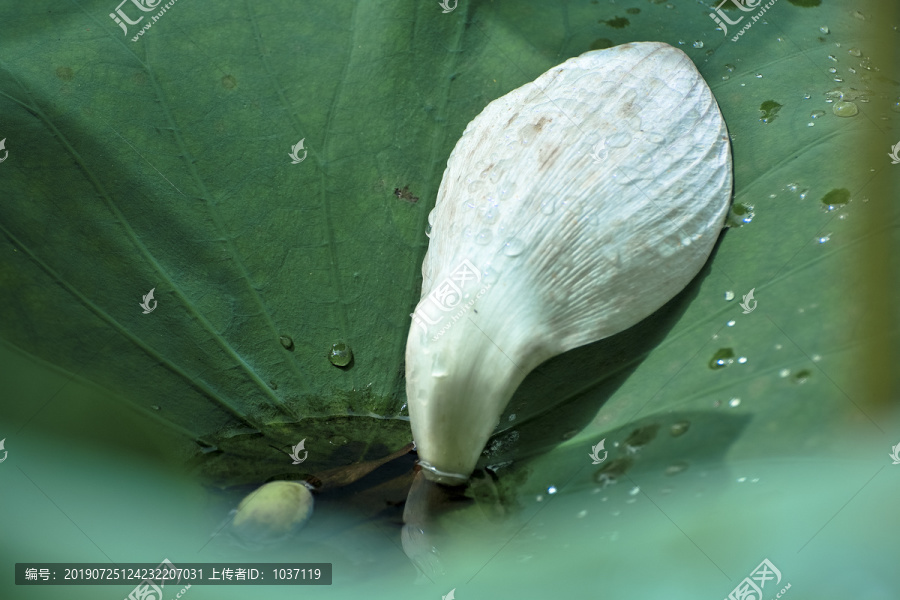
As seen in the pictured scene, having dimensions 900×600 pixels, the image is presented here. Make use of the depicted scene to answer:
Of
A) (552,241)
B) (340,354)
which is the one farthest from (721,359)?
(340,354)

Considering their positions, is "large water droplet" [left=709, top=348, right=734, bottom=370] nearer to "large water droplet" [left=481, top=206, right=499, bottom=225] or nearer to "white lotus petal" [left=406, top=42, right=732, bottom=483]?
"white lotus petal" [left=406, top=42, right=732, bottom=483]

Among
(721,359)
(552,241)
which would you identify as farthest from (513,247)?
(721,359)

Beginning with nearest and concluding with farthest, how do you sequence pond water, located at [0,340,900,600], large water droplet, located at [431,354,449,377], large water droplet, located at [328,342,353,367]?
1. pond water, located at [0,340,900,600]
2. large water droplet, located at [431,354,449,377]
3. large water droplet, located at [328,342,353,367]

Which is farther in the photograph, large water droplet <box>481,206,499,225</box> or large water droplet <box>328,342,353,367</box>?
large water droplet <box>328,342,353,367</box>

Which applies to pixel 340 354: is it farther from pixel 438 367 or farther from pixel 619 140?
pixel 619 140

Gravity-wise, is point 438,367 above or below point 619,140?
below

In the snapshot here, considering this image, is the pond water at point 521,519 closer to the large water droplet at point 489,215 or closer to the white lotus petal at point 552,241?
the white lotus petal at point 552,241

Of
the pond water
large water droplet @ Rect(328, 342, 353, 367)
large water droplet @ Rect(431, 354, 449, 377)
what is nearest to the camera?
the pond water

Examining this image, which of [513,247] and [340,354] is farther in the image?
[340,354]

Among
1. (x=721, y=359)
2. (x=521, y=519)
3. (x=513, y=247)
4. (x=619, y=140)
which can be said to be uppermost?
(x=619, y=140)

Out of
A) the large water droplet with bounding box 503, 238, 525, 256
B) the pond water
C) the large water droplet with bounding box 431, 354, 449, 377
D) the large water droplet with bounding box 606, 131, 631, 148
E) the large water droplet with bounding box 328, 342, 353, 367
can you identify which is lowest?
the pond water

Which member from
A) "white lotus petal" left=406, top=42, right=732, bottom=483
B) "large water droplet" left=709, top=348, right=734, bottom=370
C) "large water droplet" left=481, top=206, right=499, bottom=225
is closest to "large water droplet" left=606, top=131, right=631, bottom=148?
"white lotus petal" left=406, top=42, right=732, bottom=483

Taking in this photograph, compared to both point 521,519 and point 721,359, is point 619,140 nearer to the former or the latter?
point 721,359
